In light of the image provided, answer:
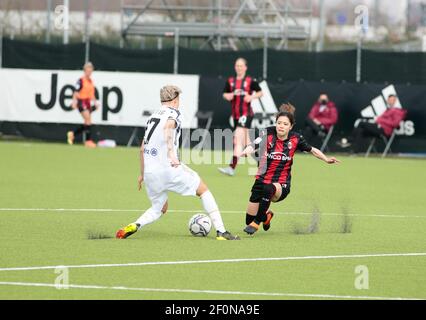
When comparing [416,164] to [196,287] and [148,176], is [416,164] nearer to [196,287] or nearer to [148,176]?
[148,176]

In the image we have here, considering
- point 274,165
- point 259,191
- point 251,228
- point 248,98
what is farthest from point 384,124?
point 251,228

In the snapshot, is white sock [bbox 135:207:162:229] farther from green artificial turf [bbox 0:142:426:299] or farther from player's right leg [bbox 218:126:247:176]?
player's right leg [bbox 218:126:247:176]

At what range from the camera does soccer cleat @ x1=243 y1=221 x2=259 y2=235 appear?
12.8m

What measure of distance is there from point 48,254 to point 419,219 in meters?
6.02

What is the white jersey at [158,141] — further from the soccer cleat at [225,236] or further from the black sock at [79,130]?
the black sock at [79,130]

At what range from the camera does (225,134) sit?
29062mm

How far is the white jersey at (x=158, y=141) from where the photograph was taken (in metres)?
12.1

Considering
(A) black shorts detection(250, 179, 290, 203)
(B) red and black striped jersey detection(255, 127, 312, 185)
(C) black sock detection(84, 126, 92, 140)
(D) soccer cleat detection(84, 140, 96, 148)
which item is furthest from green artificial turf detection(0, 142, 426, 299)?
(D) soccer cleat detection(84, 140, 96, 148)

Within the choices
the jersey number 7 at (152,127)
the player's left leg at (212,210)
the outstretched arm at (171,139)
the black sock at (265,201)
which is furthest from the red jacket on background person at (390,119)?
the outstretched arm at (171,139)

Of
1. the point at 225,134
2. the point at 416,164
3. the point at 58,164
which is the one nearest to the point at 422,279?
the point at 58,164

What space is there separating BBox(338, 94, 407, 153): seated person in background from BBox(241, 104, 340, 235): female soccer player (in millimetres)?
15387

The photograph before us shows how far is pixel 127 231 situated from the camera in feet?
39.9

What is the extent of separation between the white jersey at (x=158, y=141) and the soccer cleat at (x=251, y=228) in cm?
136

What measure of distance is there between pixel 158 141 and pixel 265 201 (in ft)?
4.96
